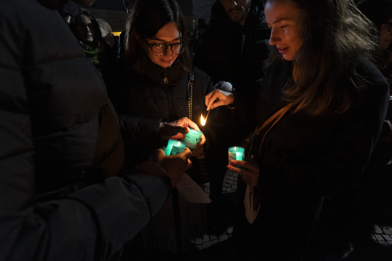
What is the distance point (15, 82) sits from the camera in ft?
2.12

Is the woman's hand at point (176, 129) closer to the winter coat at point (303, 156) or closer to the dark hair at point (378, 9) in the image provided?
the winter coat at point (303, 156)

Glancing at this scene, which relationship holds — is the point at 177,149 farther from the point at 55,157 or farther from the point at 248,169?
the point at 55,157

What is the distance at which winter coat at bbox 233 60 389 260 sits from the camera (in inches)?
50.9

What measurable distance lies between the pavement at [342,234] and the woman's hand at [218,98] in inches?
81.8

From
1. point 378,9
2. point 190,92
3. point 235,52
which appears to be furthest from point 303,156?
point 378,9

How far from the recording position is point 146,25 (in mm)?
2094

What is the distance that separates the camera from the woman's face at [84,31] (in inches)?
149

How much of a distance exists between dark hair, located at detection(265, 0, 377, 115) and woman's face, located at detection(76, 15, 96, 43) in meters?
3.59

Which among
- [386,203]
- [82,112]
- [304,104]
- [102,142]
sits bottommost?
[386,203]

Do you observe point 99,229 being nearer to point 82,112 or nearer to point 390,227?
point 82,112

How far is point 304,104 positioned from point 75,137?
133 centimetres

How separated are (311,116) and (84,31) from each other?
3.95m

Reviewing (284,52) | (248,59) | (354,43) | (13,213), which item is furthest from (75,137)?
(248,59)

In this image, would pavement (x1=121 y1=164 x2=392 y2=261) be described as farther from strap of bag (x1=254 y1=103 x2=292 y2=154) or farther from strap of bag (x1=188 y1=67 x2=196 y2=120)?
strap of bag (x1=254 y1=103 x2=292 y2=154)
